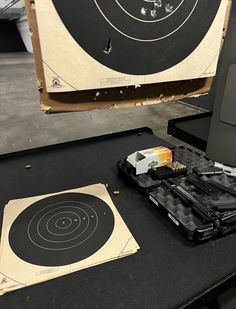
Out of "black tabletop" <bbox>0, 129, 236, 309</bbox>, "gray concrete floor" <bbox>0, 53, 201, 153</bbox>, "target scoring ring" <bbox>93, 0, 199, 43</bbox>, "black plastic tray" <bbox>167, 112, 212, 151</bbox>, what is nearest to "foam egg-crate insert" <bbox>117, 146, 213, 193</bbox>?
"black tabletop" <bbox>0, 129, 236, 309</bbox>

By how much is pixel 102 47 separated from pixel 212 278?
47 cm

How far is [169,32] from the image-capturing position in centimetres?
58

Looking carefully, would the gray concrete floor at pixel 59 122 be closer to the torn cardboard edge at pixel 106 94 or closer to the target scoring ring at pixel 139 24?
the torn cardboard edge at pixel 106 94

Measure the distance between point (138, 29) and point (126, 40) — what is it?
1.4 inches

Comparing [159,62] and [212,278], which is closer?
[212,278]

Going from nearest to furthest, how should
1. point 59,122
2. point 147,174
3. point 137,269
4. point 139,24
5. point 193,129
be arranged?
point 137,269 → point 139,24 → point 147,174 → point 193,129 → point 59,122

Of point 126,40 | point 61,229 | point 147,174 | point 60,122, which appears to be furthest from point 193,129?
point 60,122

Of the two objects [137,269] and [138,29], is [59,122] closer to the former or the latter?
[138,29]

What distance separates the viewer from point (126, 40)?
542mm

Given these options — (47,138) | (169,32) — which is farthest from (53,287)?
(47,138)

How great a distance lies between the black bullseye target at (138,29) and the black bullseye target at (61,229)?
31 centimetres

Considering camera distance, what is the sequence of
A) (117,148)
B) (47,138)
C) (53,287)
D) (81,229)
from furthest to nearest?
(47,138) < (117,148) < (81,229) < (53,287)

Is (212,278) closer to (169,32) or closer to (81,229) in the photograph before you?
(81,229)

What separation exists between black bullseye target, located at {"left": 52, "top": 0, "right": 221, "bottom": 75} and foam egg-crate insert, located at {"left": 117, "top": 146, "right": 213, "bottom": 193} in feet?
0.77
